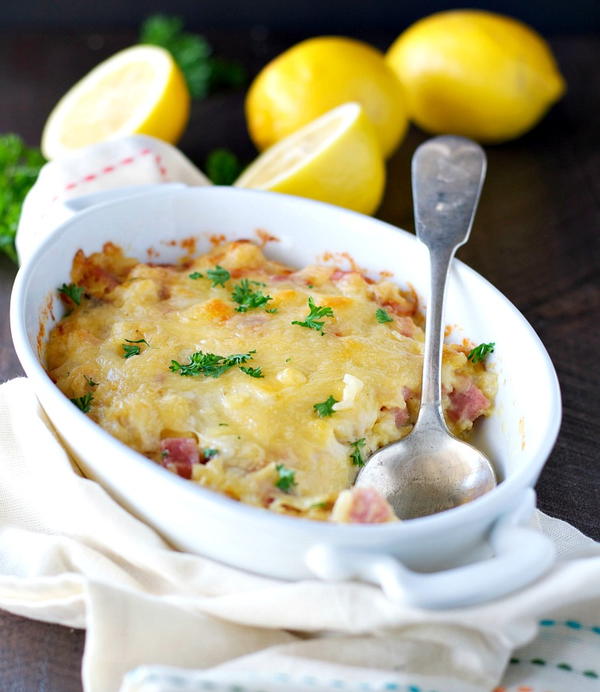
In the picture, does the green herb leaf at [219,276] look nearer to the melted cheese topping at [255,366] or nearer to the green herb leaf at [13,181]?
the melted cheese topping at [255,366]

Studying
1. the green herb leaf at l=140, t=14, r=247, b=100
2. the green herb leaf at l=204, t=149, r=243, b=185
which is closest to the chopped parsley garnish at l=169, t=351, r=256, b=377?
the green herb leaf at l=204, t=149, r=243, b=185

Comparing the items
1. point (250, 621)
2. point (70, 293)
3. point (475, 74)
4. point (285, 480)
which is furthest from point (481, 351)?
point (475, 74)

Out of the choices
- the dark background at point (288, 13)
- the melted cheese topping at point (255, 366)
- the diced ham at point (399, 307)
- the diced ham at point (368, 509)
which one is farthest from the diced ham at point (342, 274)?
the dark background at point (288, 13)

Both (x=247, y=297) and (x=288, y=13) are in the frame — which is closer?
(x=247, y=297)

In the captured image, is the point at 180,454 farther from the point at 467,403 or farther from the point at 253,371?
the point at 467,403

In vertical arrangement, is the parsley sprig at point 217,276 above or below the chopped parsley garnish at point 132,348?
below
